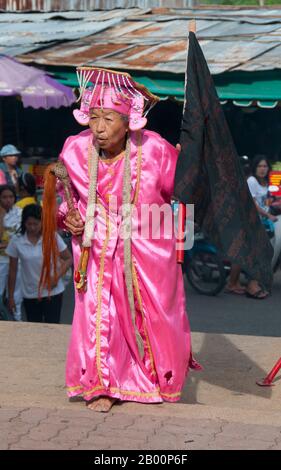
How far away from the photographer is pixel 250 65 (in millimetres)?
14680

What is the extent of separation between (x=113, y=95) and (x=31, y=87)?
8178mm

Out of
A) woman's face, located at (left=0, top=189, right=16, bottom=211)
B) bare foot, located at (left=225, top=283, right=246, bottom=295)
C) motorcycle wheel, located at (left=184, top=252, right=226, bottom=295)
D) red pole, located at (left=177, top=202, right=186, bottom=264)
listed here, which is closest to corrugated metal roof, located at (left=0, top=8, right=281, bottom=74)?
motorcycle wheel, located at (left=184, top=252, right=226, bottom=295)

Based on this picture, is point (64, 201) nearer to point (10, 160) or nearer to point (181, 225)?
point (181, 225)

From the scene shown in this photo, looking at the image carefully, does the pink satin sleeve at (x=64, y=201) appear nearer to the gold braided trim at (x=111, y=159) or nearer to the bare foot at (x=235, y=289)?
the gold braided trim at (x=111, y=159)

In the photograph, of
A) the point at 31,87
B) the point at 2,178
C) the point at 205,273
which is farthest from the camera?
the point at 31,87

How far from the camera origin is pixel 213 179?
567 centimetres

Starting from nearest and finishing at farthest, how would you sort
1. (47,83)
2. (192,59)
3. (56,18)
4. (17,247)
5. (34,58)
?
1. (192,59)
2. (17,247)
3. (47,83)
4. (34,58)
5. (56,18)

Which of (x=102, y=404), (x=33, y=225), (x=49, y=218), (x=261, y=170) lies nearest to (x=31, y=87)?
(x=261, y=170)

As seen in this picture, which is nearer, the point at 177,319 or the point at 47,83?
the point at 177,319

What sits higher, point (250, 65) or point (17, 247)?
point (250, 65)

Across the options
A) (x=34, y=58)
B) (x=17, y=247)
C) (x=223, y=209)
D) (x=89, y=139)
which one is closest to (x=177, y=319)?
(x=223, y=209)

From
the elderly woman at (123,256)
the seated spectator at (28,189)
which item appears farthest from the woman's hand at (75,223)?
the seated spectator at (28,189)

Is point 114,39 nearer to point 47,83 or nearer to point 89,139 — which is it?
point 47,83

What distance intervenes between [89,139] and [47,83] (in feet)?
28.0
